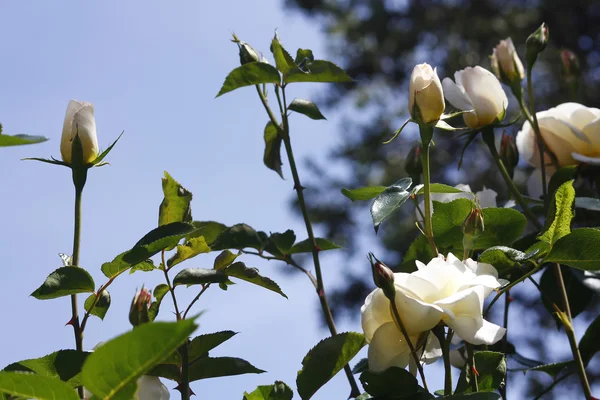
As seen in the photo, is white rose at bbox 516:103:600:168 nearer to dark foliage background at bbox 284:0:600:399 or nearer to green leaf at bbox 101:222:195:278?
green leaf at bbox 101:222:195:278

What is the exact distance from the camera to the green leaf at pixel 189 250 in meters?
0.52

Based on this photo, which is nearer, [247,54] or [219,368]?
[219,368]

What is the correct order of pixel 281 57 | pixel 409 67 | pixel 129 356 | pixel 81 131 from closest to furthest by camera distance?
pixel 129 356 → pixel 81 131 → pixel 281 57 → pixel 409 67

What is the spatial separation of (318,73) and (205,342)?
0.94 ft

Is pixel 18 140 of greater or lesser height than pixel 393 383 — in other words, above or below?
above

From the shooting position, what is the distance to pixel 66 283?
476 millimetres

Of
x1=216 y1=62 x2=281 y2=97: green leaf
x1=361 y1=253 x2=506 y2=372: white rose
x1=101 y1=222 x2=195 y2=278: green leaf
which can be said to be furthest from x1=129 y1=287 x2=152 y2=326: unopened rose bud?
x1=216 y1=62 x2=281 y2=97: green leaf

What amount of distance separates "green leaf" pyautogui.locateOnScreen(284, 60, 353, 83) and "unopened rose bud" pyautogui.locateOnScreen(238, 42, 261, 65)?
0.11 feet

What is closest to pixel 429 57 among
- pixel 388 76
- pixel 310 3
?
pixel 388 76

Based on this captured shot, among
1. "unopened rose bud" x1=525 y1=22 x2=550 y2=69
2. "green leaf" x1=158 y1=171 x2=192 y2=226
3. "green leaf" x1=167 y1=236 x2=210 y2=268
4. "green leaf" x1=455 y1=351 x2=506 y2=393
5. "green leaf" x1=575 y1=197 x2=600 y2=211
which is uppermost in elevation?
"unopened rose bud" x1=525 y1=22 x2=550 y2=69

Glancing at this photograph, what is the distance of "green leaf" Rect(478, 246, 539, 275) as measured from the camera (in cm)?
52

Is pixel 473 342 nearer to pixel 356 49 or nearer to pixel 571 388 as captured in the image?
pixel 571 388

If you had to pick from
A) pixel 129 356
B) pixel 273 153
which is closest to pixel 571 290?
pixel 273 153

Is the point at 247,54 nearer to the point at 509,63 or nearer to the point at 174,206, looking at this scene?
the point at 174,206
